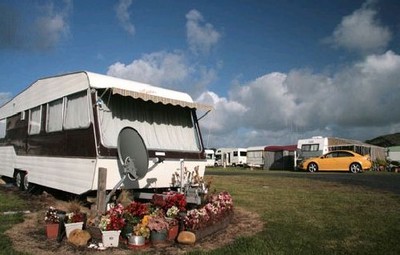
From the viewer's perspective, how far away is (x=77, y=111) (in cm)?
929

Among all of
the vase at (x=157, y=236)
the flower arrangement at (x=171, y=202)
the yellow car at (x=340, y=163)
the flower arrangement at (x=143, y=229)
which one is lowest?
the vase at (x=157, y=236)

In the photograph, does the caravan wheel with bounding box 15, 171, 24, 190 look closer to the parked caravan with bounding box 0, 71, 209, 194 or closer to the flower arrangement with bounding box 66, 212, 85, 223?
the parked caravan with bounding box 0, 71, 209, 194

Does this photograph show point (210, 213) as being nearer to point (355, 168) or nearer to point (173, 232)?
point (173, 232)

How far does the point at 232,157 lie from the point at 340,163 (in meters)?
26.3

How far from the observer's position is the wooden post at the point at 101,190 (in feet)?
25.6

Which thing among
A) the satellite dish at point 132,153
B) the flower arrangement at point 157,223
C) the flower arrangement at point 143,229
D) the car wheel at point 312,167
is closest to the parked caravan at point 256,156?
the car wheel at point 312,167

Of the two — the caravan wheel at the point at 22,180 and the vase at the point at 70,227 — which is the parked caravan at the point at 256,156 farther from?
the vase at the point at 70,227

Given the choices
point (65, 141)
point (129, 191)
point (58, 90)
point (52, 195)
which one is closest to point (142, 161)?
point (129, 191)

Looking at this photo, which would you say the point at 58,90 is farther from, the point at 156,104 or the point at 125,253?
the point at 125,253

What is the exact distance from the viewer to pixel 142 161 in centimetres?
842

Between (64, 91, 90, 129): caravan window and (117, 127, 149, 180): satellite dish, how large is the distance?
1.07 metres

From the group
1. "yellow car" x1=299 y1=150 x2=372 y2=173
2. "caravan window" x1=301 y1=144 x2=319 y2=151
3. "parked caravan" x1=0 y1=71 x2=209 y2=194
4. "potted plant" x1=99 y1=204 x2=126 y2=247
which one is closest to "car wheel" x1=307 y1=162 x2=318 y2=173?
"yellow car" x1=299 y1=150 x2=372 y2=173

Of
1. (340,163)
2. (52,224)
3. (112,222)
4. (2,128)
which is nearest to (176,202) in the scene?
(112,222)

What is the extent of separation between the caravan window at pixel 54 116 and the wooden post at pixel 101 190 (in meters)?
2.82
